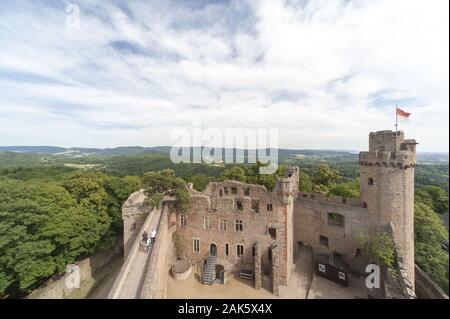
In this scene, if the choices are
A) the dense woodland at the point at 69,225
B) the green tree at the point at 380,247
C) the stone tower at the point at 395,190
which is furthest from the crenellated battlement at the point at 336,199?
the dense woodland at the point at 69,225

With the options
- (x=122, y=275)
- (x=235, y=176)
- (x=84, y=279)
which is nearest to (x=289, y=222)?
(x=122, y=275)

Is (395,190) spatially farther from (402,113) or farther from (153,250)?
(153,250)

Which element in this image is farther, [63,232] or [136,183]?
[136,183]

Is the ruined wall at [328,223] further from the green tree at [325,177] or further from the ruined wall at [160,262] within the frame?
the green tree at [325,177]

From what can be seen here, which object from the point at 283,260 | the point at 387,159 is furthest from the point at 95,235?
the point at 387,159
